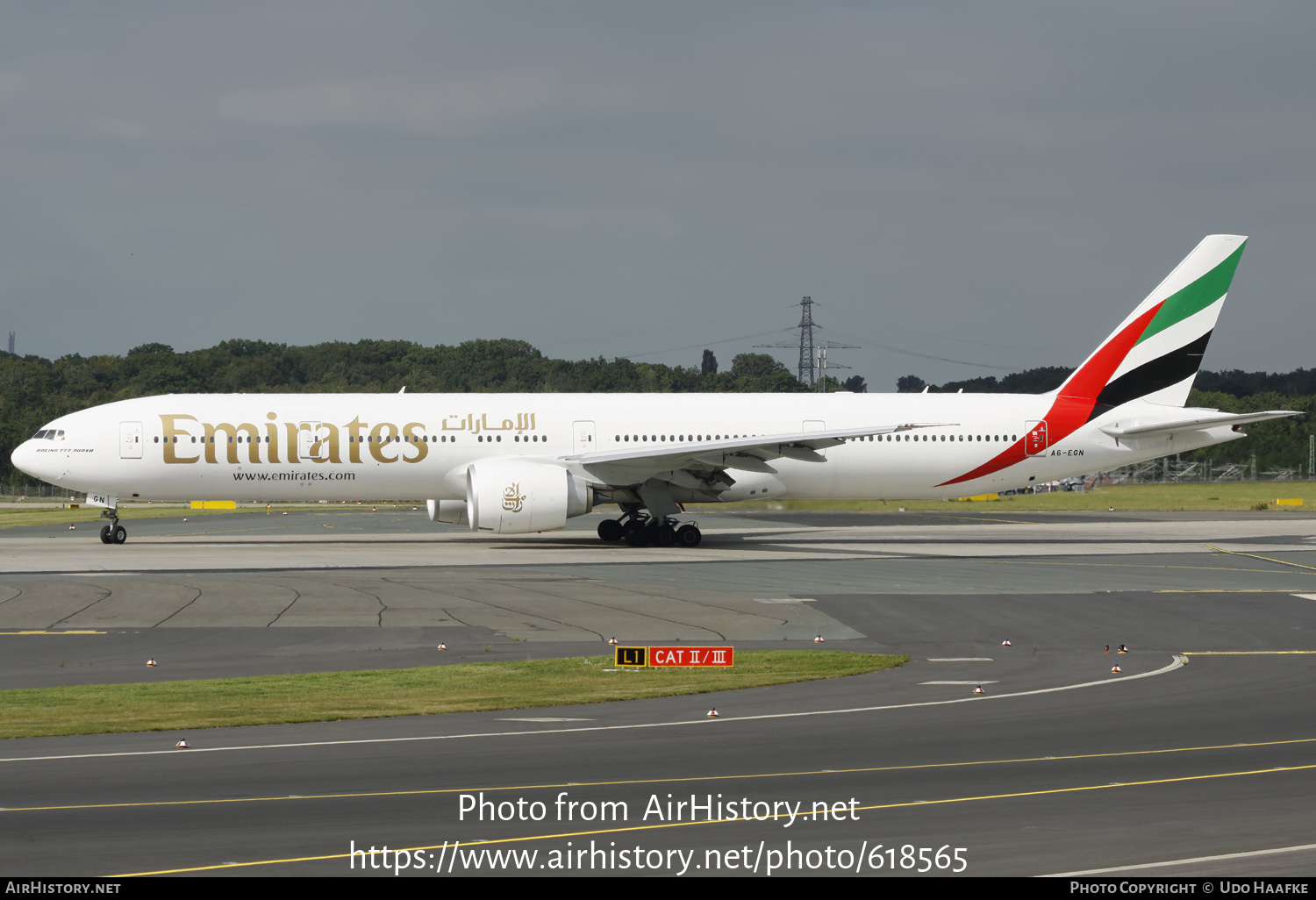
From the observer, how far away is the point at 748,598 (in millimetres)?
21859

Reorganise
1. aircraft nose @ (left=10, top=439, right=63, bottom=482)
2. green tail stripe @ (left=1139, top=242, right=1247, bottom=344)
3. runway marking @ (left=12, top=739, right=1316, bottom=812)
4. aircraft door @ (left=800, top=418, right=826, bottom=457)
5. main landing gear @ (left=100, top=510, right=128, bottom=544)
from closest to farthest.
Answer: runway marking @ (left=12, top=739, right=1316, bottom=812) → aircraft nose @ (left=10, top=439, right=63, bottom=482) → main landing gear @ (left=100, top=510, right=128, bottom=544) → aircraft door @ (left=800, top=418, right=826, bottom=457) → green tail stripe @ (left=1139, top=242, right=1247, bottom=344)

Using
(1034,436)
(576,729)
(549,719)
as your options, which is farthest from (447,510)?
(576,729)

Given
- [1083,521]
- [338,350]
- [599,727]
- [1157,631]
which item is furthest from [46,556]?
[338,350]

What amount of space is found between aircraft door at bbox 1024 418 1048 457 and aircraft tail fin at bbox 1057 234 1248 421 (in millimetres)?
1394

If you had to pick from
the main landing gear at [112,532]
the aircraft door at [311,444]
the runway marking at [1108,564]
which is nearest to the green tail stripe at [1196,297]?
the runway marking at [1108,564]

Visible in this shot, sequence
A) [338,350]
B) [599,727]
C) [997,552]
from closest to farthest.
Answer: [599,727]
[997,552]
[338,350]

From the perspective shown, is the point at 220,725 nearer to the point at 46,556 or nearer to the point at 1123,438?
the point at 46,556

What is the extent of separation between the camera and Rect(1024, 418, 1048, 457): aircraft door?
36.7 meters

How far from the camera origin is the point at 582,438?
114 feet

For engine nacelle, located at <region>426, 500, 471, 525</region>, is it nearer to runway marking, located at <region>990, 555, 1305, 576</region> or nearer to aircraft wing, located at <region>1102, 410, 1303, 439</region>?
runway marking, located at <region>990, 555, 1305, 576</region>

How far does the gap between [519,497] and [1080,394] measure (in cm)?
1821

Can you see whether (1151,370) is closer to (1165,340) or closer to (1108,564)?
(1165,340)

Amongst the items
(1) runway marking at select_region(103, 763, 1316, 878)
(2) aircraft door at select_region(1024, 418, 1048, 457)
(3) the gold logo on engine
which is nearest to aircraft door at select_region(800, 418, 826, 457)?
(2) aircraft door at select_region(1024, 418, 1048, 457)

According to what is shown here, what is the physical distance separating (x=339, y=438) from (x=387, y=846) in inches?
1048
